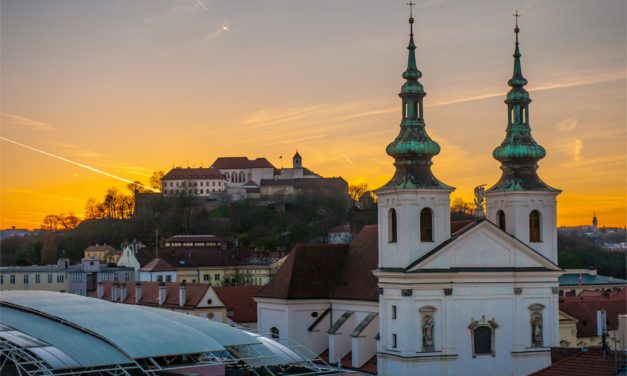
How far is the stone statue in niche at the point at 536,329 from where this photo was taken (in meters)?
44.9

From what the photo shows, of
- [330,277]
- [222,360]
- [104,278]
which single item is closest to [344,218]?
[104,278]

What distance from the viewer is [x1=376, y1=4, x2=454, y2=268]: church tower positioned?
1703 inches

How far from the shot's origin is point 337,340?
159 feet

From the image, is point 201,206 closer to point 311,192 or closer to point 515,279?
point 311,192

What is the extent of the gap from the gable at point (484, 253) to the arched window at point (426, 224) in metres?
0.67

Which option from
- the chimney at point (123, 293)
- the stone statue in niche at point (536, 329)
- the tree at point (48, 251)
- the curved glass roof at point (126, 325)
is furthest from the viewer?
the tree at point (48, 251)

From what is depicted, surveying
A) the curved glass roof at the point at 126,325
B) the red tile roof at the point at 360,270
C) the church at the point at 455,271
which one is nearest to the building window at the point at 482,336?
the church at the point at 455,271

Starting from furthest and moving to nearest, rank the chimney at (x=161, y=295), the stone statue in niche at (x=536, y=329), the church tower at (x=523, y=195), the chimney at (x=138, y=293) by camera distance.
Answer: the chimney at (x=138, y=293) → the chimney at (x=161, y=295) → the church tower at (x=523, y=195) → the stone statue in niche at (x=536, y=329)

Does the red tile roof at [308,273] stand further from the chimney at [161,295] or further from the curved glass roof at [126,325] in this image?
the chimney at [161,295]

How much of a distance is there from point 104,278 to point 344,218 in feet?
130

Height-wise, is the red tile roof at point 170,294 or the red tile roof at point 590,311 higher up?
the red tile roof at point 170,294

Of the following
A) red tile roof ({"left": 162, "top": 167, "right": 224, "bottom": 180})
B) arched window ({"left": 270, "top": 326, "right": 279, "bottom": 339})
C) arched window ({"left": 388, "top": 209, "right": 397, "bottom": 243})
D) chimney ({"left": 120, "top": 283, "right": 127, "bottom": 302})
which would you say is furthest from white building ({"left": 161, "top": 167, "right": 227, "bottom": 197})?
arched window ({"left": 388, "top": 209, "right": 397, "bottom": 243})

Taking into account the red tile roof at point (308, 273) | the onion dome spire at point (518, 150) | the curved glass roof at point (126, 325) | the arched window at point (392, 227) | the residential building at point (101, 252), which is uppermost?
the onion dome spire at point (518, 150)

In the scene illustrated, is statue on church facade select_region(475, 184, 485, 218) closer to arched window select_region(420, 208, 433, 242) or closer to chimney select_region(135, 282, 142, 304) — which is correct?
arched window select_region(420, 208, 433, 242)
